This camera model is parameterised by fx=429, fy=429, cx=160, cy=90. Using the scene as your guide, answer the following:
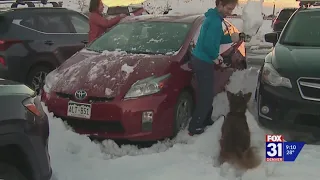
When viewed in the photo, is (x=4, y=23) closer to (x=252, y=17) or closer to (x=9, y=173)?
(x=9, y=173)

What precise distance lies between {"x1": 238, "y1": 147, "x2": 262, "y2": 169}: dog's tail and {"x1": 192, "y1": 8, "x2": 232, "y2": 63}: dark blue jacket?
118 cm

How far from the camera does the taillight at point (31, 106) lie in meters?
3.11

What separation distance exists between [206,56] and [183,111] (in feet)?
2.33

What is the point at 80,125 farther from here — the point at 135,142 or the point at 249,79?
the point at 249,79

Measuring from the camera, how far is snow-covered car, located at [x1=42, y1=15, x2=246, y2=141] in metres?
4.66

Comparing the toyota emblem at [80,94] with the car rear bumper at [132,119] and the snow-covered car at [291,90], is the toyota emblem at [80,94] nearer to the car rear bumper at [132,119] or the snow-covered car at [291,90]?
the car rear bumper at [132,119]

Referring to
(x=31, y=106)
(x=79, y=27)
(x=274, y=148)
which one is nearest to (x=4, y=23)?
(x=79, y=27)

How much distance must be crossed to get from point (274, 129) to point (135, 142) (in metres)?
1.52

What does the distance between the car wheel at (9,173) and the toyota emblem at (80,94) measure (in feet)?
5.95

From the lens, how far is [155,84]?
15.7 ft

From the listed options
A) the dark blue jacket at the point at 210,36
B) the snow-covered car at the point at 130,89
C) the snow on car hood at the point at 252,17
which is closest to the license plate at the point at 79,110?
the snow-covered car at the point at 130,89

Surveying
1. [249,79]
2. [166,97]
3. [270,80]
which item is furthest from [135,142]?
[249,79]

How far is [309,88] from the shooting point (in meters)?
4.40

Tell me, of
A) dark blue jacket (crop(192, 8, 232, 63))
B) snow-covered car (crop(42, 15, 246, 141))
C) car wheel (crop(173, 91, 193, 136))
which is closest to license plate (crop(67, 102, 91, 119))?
snow-covered car (crop(42, 15, 246, 141))
